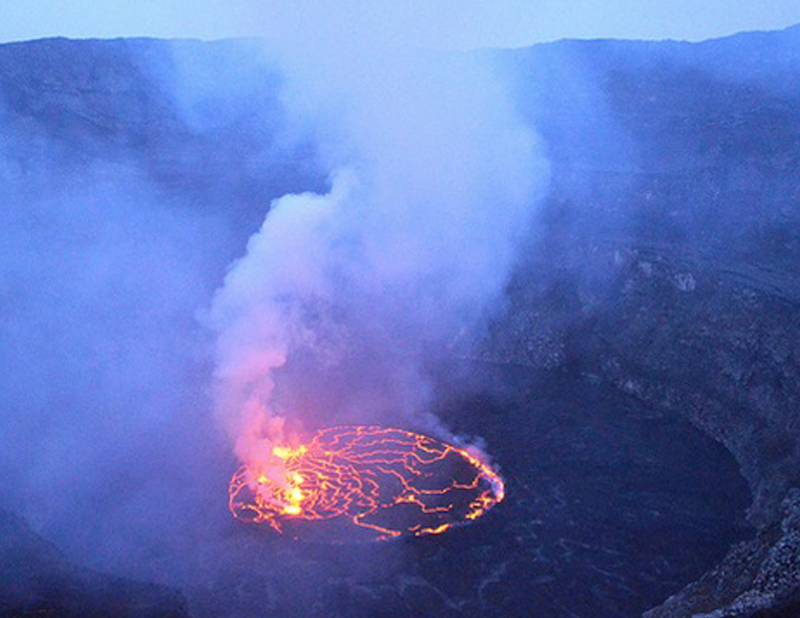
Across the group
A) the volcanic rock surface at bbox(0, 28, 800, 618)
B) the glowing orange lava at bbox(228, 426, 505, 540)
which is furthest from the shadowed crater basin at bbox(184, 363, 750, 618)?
the glowing orange lava at bbox(228, 426, 505, 540)

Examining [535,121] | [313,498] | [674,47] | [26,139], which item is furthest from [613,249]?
[26,139]

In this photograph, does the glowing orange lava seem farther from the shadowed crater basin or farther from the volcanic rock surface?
the volcanic rock surface

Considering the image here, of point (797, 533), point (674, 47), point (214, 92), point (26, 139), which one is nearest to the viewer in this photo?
point (797, 533)

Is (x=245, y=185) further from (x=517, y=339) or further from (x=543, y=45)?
(x=543, y=45)

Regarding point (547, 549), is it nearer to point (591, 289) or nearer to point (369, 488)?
point (369, 488)

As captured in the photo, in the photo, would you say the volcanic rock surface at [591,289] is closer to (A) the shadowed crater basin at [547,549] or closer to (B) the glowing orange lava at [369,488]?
(A) the shadowed crater basin at [547,549]

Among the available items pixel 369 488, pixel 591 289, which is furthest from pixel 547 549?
pixel 591 289
